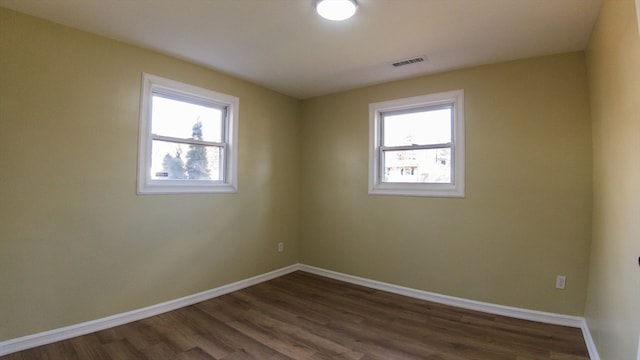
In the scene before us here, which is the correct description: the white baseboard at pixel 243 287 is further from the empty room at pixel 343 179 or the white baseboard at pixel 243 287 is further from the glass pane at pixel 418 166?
the glass pane at pixel 418 166

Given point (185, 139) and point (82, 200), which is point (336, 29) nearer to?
point (185, 139)

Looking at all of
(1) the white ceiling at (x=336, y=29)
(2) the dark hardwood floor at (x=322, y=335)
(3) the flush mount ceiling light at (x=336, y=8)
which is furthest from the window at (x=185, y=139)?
(3) the flush mount ceiling light at (x=336, y=8)

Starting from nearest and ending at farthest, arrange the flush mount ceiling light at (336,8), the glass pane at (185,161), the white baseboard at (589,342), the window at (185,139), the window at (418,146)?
1. the flush mount ceiling light at (336,8)
2. the white baseboard at (589,342)
3. the window at (185,139)
4. the glass pane at (185,161)
5. the window at (418,146)

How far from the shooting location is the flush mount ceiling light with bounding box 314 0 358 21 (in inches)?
79.3

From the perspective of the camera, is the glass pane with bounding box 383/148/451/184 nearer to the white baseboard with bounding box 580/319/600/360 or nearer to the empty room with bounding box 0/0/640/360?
the empty room with bounding box 0/0/640/360

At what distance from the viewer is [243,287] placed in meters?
3.61

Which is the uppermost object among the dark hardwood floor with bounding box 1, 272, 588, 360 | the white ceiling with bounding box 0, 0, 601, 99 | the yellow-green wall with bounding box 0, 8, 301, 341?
the white ceiling with bounding box 0, 0, 601, 99

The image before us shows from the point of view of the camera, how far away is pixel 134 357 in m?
2.14

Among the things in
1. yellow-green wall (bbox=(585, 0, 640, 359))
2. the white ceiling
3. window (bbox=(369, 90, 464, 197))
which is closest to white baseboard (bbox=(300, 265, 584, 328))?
yellow-green wall (bbox=(585, 0, 640, 359))

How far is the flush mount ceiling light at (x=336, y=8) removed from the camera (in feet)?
6.61

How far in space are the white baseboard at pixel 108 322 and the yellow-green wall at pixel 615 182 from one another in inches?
130

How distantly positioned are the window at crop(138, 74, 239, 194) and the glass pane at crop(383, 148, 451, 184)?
1908mm

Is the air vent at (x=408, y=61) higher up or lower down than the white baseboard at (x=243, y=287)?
higher up

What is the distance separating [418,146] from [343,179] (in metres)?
1.06
